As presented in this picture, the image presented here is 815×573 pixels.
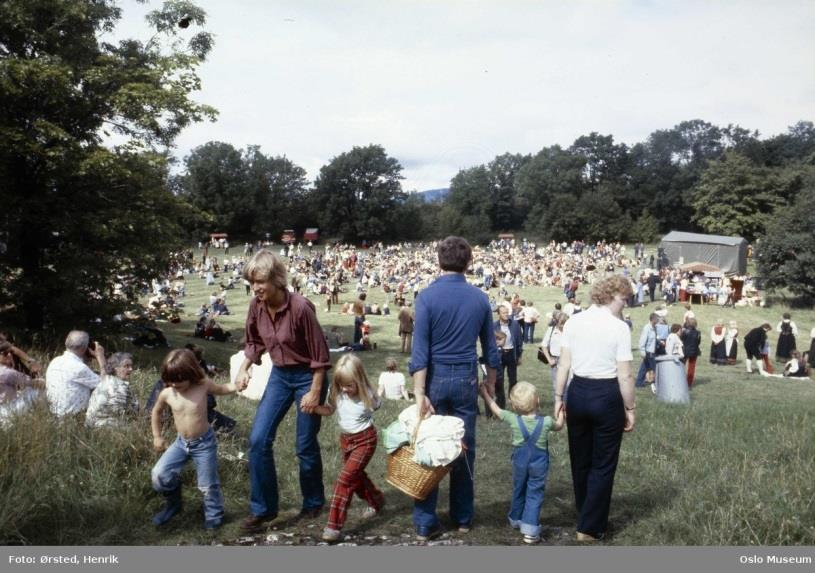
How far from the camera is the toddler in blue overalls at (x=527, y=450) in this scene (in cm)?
415

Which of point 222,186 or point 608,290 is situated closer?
point 608,290

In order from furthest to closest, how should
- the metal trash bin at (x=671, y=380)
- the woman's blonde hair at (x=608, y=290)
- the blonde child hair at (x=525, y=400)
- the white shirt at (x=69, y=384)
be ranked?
the metal trash bin at (x=671, y=380) → the white shirt at (x=69, y=384) → the blonde child hair at (x=525, y=400) → the woman's blonde hair at (x=608, y=290)

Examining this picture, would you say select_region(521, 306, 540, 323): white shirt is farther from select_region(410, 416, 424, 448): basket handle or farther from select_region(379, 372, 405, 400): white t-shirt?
select_region(410, 416, 424, 448): basket handle

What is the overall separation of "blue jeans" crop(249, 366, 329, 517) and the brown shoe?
2 centimetres

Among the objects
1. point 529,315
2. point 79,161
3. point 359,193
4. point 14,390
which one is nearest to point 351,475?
point 14,390

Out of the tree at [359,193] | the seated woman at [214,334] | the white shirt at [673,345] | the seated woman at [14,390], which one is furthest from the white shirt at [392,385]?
the tree at [359,193]


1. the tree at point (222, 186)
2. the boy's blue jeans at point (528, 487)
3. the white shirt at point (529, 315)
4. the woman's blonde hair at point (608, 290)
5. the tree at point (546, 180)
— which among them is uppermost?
the tree at point (546, 180)

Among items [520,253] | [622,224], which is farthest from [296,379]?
[622,224]

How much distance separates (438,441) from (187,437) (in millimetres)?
1617

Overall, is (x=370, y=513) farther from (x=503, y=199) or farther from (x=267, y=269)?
(x=503, y=199)

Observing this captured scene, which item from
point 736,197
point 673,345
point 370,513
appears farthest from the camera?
point 736,197

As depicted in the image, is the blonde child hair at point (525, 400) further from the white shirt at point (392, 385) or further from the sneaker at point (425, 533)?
the white shirt at point (392, 385)

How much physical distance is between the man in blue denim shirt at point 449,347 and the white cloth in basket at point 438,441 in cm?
11

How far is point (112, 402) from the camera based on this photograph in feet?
17.2
